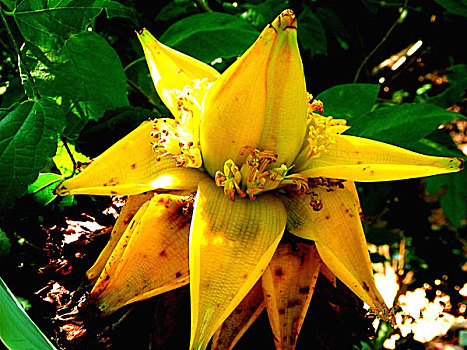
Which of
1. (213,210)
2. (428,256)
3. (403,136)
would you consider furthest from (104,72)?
(428,256)

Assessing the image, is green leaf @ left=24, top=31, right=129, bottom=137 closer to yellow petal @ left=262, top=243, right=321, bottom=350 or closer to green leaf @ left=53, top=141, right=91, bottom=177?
green leaf @ left=53, top=141, right=91, bottom=177

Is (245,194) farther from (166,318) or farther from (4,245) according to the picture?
(4,245)

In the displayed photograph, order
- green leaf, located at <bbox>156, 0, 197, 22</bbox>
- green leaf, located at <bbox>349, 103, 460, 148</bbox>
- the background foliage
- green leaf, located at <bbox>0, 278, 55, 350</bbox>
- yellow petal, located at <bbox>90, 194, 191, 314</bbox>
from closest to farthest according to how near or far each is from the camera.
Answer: green leaf, located at <bbox>0, 278, 55, 350</bbox>, yellow petal, located at <bbox>90, 194, 191, 314</bbox>, the background foliage, green leaf, located at <bbox>349, 103, 460, 148</bbox>, green leaf, located at <bbox>156, 0, 197, 22</bbox>

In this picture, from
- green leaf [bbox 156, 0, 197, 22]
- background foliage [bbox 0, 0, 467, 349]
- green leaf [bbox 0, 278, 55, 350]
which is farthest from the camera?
green leaf [bbox 156, 0, 197, 22]

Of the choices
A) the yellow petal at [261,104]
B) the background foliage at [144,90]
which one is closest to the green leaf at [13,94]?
the background foliage at [144,90]

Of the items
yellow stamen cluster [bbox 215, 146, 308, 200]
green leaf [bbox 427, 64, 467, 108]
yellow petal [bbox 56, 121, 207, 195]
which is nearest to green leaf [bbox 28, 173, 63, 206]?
yellow petal [bbox 56, 121, 207, 195]

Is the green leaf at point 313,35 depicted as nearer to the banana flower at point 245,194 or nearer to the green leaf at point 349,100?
the green leaf at point 349,100

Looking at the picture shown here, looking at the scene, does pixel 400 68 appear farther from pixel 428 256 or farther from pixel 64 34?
pixel 64 34
